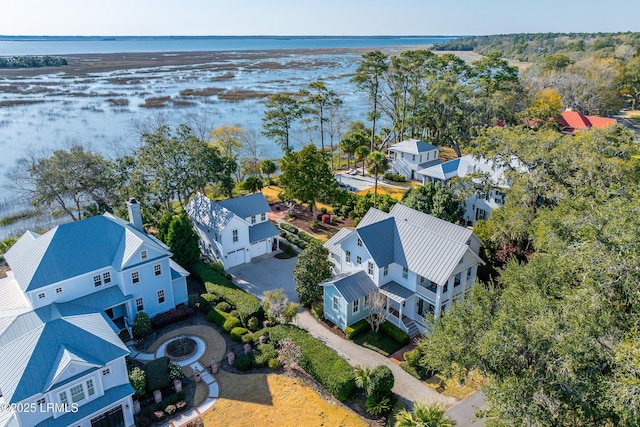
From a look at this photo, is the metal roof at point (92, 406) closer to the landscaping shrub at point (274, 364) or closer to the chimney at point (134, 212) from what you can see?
the landscaping shrub at point (274, 364)

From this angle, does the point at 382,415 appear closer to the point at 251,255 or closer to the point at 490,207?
the point at 251,255

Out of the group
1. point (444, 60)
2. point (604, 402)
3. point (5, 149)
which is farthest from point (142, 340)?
point (444, 60)

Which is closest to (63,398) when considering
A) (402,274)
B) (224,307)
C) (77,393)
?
(77,393)

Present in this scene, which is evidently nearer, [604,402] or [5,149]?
[604,402]

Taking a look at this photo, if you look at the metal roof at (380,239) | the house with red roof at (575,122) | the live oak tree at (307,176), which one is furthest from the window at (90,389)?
the house with red roof at (575,122)

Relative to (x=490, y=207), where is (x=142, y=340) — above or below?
below

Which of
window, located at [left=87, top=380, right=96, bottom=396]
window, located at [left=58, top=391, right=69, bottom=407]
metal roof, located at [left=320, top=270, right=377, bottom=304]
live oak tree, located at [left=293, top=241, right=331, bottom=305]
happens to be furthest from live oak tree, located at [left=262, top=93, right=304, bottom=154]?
window, located at [left=58, top=391, right=69, bottom=407]

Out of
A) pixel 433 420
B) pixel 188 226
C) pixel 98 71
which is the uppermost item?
pixel 98 71
